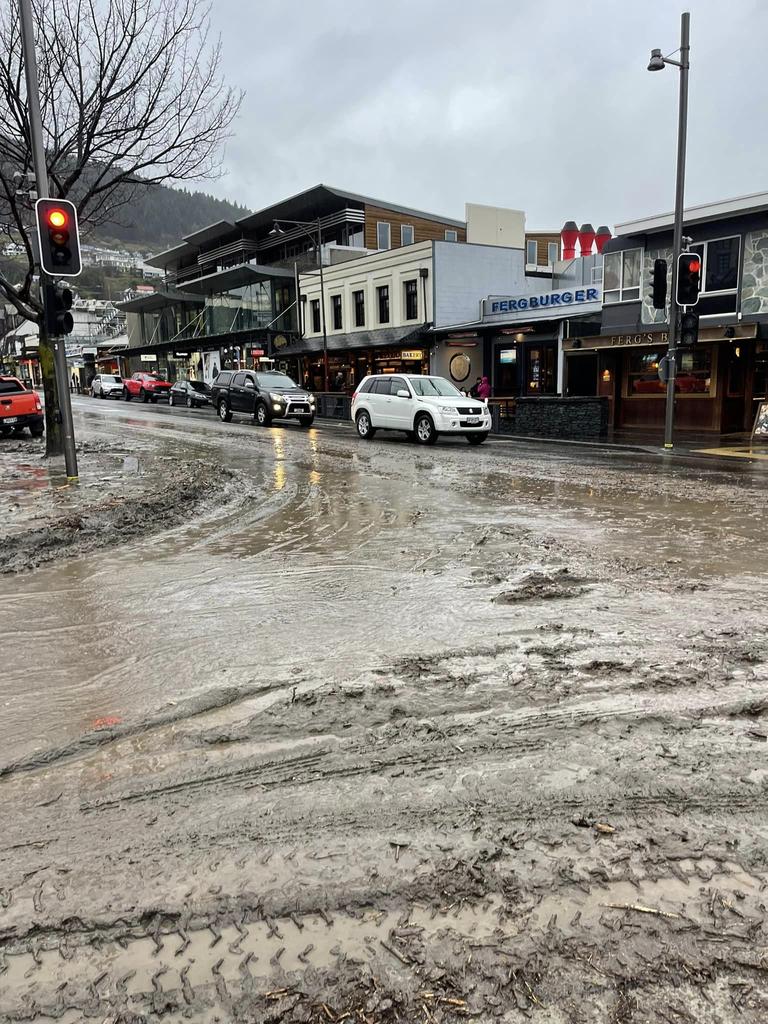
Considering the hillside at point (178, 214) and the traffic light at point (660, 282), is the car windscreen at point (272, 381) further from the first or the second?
the hillside at point (178, 214)

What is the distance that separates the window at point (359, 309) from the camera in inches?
1523

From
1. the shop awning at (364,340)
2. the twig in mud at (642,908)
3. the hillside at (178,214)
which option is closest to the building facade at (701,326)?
the shop awning at (364,340)

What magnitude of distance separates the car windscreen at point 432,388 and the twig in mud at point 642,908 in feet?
55.3

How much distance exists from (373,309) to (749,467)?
2718 cm

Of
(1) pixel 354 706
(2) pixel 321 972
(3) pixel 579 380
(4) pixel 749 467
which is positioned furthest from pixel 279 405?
(2) pixel 321 972

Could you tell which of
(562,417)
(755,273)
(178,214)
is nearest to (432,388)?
(562,417)

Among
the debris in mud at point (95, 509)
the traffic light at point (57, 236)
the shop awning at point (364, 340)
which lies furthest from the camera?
the shop awning at point (364, 340)

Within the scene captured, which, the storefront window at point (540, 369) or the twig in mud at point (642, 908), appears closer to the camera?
the twig in mud at point (642, 908)

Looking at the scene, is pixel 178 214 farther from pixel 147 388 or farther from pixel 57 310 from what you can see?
pixel 57 310

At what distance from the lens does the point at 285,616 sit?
5.11 metres

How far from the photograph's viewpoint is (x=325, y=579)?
610cm

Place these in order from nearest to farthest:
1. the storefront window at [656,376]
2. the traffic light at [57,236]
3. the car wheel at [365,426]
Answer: the traffic light at [57,236], the car wheel at [365,426], the storefront window at [656,376]

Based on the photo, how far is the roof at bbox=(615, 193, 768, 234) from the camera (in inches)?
784

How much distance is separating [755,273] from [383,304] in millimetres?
20345
